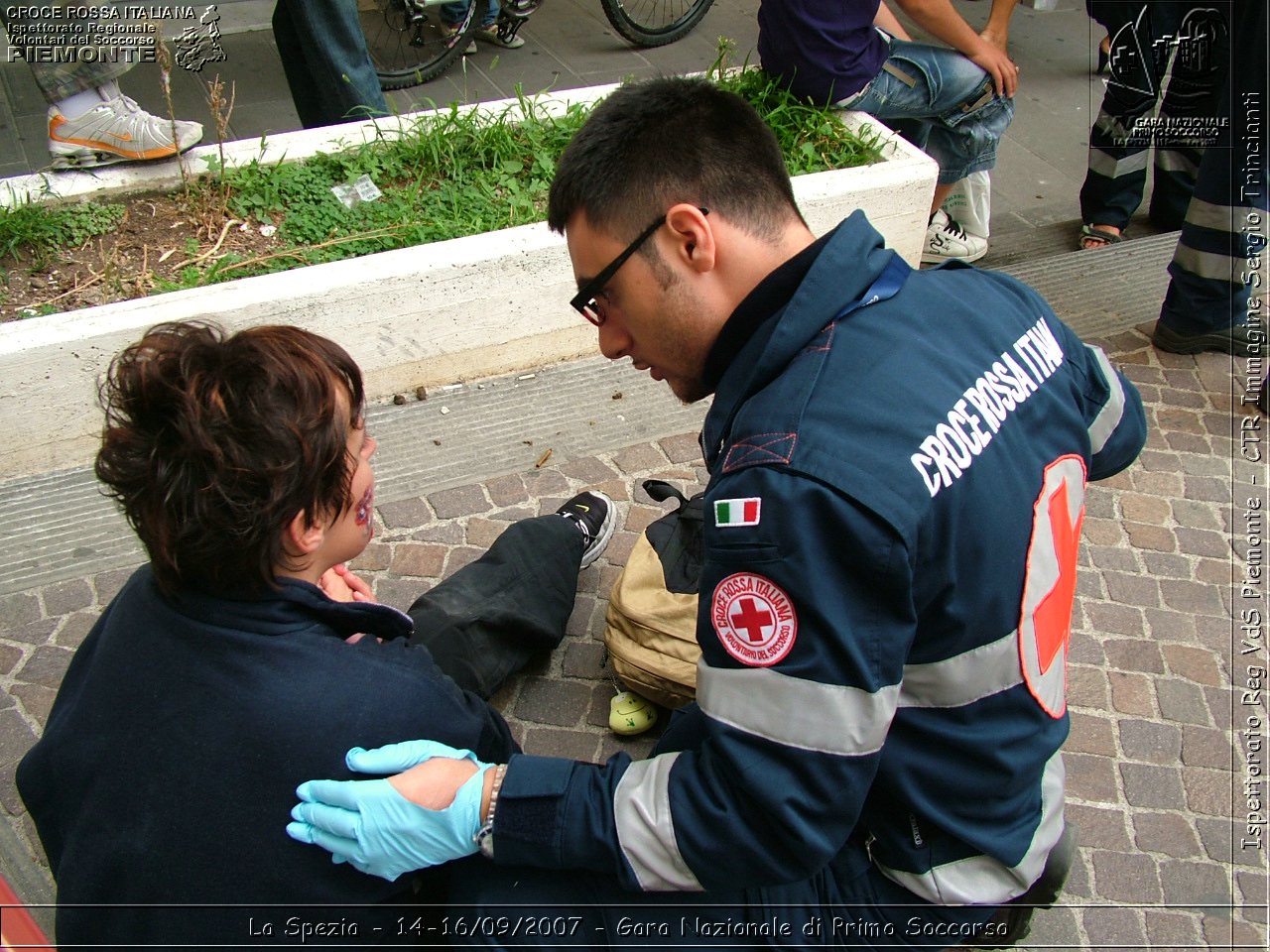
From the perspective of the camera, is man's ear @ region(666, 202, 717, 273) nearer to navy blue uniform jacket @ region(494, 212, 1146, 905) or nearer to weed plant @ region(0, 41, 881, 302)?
navy blue uniform jacket @ region(494, 212, 1146, 905)

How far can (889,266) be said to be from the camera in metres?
1.73

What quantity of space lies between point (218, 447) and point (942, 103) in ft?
12.3

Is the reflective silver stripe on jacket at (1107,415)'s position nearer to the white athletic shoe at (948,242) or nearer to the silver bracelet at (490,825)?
the silver bracelet at (490,825)

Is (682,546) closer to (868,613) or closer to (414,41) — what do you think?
(868,613)

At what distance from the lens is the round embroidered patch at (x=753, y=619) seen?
1.44 metres

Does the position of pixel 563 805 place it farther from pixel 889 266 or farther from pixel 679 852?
pixel 889 266

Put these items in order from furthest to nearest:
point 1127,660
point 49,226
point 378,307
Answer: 1. point 49,226
2. point 378,307
3. point 1127,660

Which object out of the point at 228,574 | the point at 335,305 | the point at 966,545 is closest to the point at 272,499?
the point at 228,574

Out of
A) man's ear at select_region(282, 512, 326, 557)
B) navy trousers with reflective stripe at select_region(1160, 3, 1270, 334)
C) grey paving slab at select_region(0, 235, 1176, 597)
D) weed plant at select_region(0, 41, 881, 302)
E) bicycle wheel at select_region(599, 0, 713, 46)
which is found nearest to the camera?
man's ear at select_region(282, 512, 326, 557)

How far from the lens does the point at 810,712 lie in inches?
56.8

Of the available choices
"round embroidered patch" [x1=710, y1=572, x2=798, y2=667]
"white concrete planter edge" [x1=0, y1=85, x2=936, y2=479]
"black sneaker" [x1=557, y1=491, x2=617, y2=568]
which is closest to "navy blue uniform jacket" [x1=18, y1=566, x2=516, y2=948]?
"round embroidered patch" [x1=710, y1=572, x2=798, y2=667]

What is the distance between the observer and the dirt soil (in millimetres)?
3436

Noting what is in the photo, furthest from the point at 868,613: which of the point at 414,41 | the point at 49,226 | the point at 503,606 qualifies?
the point at 414,41

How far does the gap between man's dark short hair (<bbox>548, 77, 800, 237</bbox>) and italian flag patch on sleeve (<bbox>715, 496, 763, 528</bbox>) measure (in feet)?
1.54
